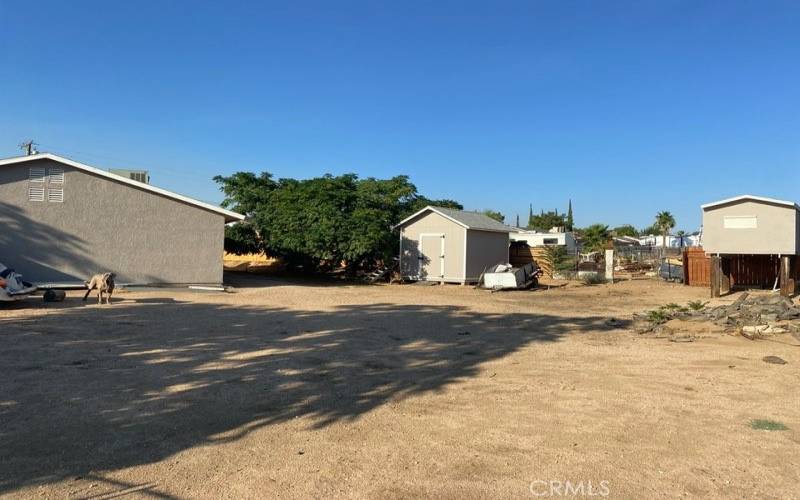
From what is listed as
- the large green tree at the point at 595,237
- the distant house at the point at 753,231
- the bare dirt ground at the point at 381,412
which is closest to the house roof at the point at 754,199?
the distant house at the point at 753,231

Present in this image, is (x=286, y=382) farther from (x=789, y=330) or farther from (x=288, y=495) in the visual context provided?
(x=789, y=330)

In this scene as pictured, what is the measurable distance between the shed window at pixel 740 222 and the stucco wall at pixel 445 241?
405 inches

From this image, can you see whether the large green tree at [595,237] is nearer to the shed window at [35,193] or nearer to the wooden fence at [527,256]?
the wooden fence at [527,256]

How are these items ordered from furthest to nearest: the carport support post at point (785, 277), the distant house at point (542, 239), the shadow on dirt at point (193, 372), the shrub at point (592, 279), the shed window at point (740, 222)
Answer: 1. the distant house at point (542, 239)
2. the shrub at point (592, 279)
3. the shed window at point (740, 222)
4. the carport support post at point (785, 277)
5. the shadow on dirt at point (193, 372)

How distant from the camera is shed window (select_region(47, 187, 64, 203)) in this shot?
1788 cm

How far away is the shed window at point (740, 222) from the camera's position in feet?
66.5

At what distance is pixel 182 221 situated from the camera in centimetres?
1947

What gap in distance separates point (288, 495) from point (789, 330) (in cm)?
1075

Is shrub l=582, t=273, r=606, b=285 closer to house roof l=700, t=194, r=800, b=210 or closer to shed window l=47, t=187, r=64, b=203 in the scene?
house roof l=700, t=194, r=800, b=210

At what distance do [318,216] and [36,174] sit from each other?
34.6ft

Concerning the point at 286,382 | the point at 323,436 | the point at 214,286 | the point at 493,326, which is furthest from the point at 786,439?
Result: the point at 214,286

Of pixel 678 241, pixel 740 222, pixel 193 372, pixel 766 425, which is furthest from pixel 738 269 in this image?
pixel 678 241

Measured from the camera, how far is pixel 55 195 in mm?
17922

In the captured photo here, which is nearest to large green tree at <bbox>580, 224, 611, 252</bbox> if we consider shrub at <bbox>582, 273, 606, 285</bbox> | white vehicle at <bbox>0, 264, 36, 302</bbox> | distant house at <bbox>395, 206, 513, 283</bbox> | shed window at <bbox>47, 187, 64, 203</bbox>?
shrub at <bbox>582, 273, 606, 285</bbox>
